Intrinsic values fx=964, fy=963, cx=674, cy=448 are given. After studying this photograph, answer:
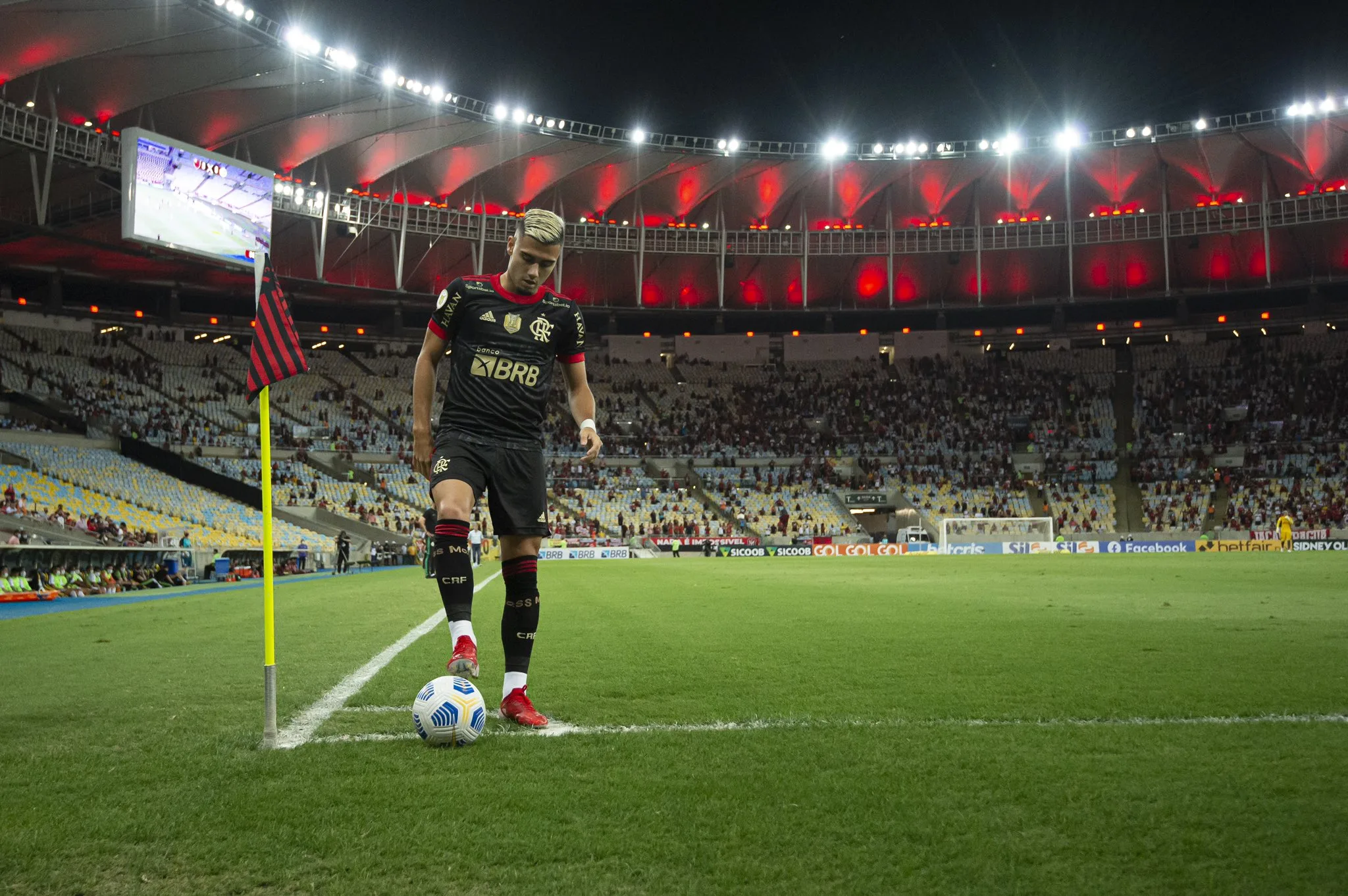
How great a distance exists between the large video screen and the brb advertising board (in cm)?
1513

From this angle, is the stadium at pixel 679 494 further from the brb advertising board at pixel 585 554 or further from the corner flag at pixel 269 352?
the brb advertising board at pixel 585 554

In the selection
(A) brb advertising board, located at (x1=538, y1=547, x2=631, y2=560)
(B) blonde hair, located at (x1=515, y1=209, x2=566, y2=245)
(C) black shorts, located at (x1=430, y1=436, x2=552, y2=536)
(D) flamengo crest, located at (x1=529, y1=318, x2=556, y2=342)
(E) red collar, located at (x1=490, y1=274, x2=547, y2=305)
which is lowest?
(A) brb advertising board, located at (x1=538, y1=547, x2=631, y2=560)

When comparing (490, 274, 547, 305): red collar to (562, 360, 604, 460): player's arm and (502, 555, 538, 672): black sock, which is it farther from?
(502, 555, 538, 672): black sock

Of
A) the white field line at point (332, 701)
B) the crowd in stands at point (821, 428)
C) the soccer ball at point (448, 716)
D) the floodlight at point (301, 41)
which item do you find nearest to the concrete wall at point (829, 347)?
the crowd in stands at point (821, 428)

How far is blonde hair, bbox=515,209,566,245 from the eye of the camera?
14.9 feet

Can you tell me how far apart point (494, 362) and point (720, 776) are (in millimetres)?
2388

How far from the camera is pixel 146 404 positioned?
133 ft

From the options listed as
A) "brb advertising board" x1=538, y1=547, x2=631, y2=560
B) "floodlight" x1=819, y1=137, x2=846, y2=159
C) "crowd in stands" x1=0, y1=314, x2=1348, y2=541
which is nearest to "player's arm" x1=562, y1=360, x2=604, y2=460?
"crowd in stands" x1=0, y1=314, x2=1348, y2=541

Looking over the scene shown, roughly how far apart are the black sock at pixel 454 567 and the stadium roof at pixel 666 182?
1207 inches

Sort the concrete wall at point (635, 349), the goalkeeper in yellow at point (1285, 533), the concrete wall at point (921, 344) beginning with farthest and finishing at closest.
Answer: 1. the concrete wall at point (635, 349)
2. the concrete wall at point (921, 344)
3. the goalkeeper in yellow at point (1285, 533)

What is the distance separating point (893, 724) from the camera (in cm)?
373

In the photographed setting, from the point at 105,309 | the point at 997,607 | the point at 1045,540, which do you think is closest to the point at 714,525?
the point at 1045,540

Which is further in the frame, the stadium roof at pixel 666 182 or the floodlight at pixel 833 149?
the floodlight at pixel 833 149

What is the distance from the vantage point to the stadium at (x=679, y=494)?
2.52m
